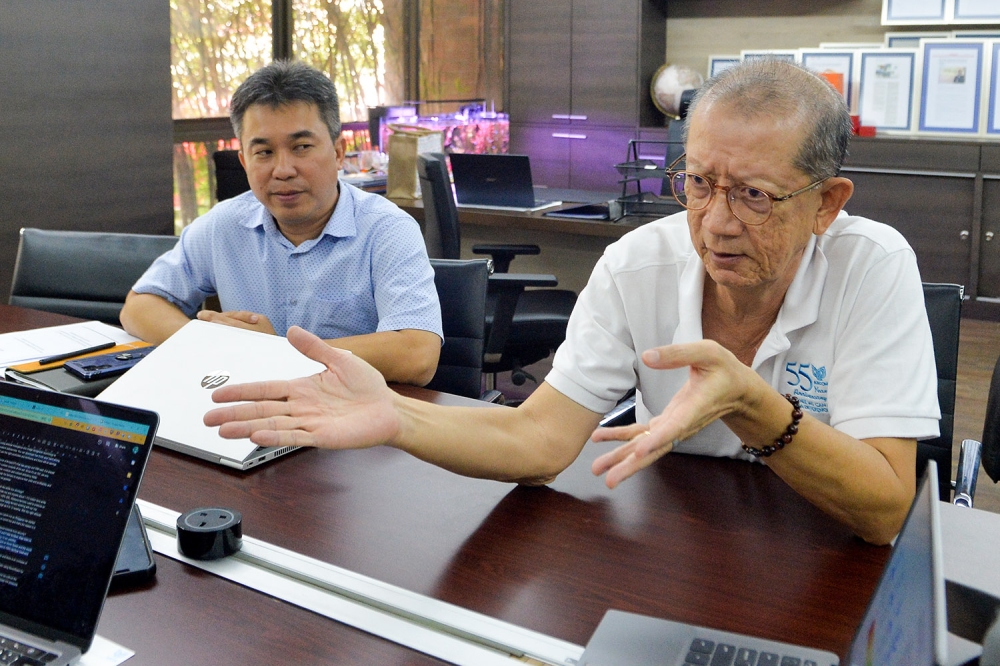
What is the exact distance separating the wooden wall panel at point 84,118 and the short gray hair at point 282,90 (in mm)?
1851

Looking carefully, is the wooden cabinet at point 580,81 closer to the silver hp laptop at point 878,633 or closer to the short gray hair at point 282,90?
the short gray hair at point 282,90

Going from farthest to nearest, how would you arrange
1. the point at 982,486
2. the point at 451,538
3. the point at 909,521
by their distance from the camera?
1. the point at 982,486
2. the point at 451,538
3. the point at 909,521

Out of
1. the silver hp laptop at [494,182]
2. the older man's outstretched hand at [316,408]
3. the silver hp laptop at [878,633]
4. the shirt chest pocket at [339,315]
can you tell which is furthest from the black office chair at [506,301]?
the silver hp laptop at [878,633]

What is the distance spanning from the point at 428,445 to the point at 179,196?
470cm

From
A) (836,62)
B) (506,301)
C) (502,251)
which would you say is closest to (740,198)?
(506,301)

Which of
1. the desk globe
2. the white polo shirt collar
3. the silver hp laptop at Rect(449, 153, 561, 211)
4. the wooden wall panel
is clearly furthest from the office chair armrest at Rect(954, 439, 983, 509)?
the desk globe

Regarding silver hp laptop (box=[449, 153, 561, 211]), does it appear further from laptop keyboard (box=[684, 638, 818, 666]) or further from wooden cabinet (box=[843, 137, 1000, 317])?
laptop keyboard (box=[684, 638, 818, 666])

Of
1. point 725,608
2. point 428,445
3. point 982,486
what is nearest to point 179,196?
point 982,486

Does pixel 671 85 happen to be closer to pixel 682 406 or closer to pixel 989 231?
pixel 989 231

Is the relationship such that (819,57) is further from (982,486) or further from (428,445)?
(428,445)

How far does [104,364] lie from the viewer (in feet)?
5.75

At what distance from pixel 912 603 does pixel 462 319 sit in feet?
5.32

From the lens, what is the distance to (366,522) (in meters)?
1.21

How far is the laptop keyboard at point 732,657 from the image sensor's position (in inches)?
35.2
